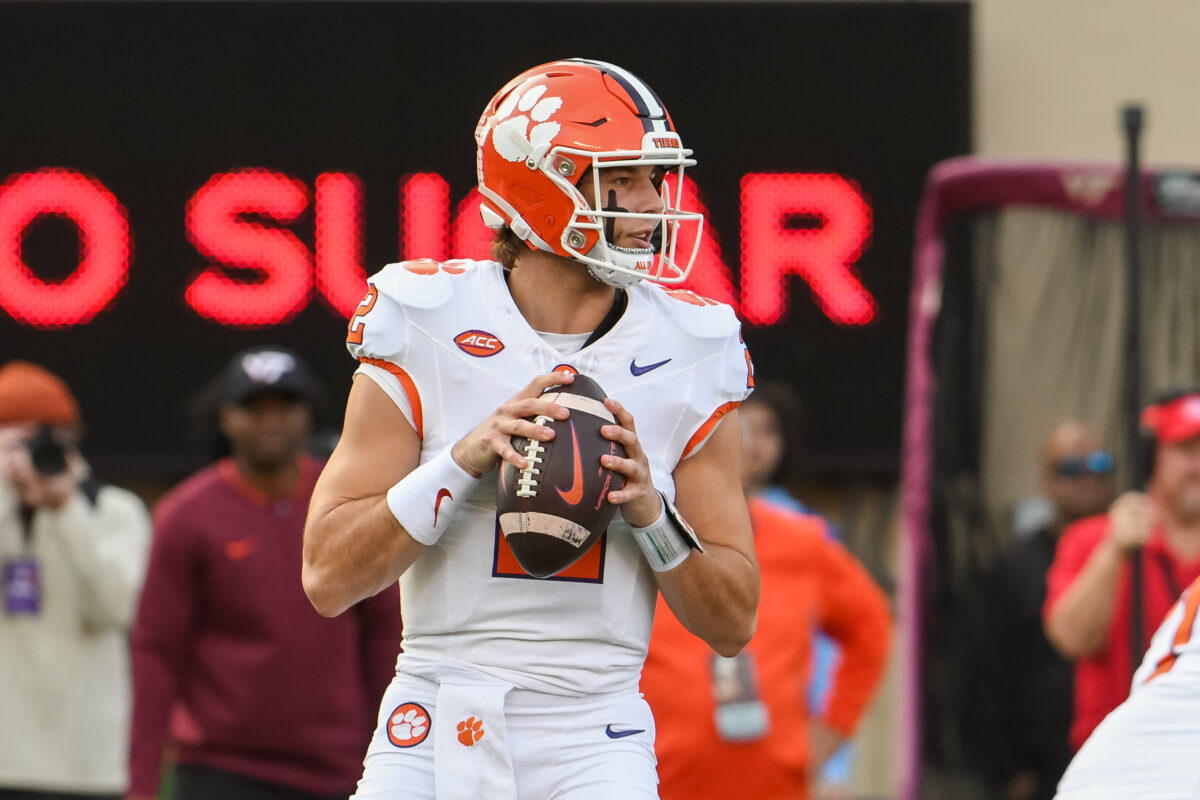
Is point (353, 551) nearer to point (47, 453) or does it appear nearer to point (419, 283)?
point (419, 283)

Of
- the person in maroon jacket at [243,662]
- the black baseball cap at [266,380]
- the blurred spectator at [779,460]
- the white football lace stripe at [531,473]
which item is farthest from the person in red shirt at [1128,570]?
the white football lace stripe at [531,473]

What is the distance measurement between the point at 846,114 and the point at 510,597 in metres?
4.93

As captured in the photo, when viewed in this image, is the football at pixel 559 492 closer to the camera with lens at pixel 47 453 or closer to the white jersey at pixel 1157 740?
the white jersey at pixel 1157 740

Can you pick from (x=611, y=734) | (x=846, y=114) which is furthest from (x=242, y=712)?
(x=846, y=114)

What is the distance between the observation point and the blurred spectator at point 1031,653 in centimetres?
561

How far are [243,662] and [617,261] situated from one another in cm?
229

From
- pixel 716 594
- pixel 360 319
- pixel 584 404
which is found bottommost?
pixel 716 594

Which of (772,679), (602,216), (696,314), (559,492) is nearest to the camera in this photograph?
(559,492)

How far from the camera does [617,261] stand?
2883 mm

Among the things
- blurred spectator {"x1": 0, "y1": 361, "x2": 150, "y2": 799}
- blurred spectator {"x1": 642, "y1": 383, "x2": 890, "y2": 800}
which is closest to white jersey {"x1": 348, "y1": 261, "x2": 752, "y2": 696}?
blurred spectator {"x1": 642, "y1": 383, "x2": 890, "y2": 800}

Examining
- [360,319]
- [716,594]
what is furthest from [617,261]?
[716,594]

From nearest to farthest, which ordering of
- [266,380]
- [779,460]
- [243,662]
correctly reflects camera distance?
[243,662]
[266,380]
[779,460]

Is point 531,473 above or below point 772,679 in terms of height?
above

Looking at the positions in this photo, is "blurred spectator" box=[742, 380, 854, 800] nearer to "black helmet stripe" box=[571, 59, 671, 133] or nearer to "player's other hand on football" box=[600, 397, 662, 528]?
"black helmet stripe" box=[571, 59, 671, 133]
